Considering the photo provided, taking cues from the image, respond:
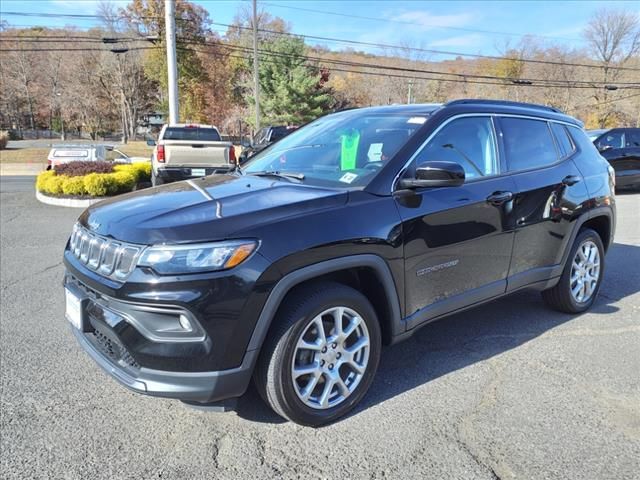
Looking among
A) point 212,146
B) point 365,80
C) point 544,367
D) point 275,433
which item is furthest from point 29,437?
point 365,80

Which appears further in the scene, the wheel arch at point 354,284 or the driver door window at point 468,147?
the driver door window at point 468,147

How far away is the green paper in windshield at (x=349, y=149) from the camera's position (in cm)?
328

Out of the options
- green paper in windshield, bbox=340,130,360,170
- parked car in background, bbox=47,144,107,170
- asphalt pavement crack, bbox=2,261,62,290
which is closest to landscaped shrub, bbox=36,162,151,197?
parked car in background, bbox=47,144,107,170

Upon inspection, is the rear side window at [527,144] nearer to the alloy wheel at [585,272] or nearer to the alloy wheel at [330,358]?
the alloy wheel at [585,272]

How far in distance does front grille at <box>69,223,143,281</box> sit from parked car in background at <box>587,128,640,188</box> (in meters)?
13.1

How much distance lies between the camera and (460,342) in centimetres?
383

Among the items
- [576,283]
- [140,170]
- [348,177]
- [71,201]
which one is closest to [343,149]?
[348,177]

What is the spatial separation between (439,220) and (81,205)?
9.84 m

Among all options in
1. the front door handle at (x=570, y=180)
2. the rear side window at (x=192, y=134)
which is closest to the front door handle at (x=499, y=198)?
the front door handle at (x=570, y=180)

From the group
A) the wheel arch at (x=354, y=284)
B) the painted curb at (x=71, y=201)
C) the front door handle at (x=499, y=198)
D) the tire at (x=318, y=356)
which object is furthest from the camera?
the painted curb at (x=71, y=201)

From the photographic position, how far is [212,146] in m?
10.8

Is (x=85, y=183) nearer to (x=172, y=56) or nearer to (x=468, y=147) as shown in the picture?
(x=172, y=56)

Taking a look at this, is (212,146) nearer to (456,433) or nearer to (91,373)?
(91,373)

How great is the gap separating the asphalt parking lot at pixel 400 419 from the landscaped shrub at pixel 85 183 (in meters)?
7.47
